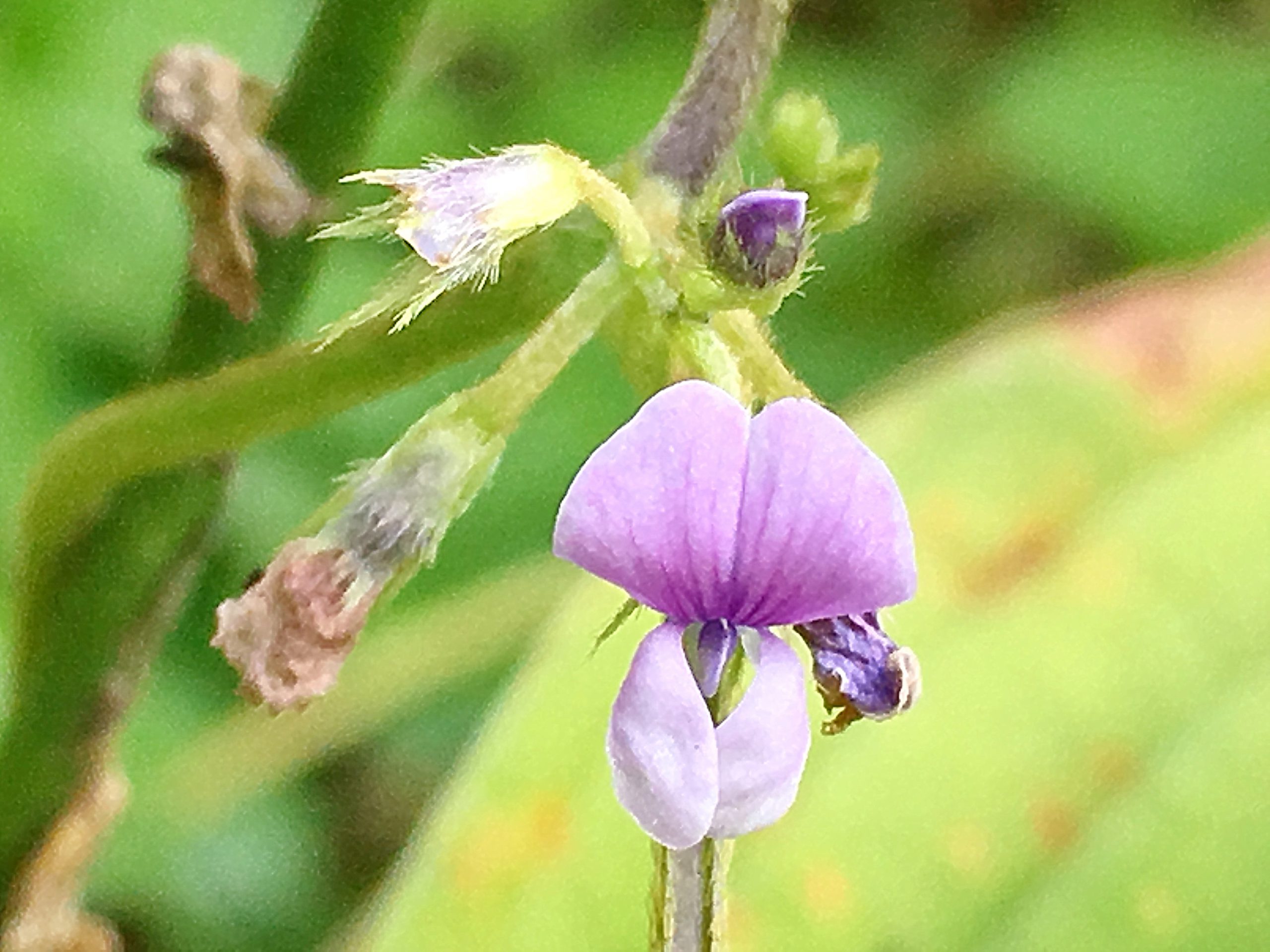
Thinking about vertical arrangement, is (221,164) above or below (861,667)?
above

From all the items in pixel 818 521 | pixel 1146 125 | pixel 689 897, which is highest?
pixel 818 521

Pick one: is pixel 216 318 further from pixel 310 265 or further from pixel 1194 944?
pixel 1194 944

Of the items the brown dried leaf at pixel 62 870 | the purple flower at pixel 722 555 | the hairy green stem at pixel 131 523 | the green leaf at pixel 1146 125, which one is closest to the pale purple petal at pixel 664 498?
the purple flower at pixel 722 555

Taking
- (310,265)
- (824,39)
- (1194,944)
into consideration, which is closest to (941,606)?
(1194,944)

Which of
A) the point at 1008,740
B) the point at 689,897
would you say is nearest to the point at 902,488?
the point at 1008,740

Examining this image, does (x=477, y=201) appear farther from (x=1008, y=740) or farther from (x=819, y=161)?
(x=1008, y=740)

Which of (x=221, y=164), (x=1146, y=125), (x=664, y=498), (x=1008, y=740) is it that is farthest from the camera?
(x=1146, y=125)

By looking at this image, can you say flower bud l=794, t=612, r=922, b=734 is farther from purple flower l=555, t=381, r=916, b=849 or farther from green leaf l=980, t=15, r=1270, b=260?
green leaf l=980, t=15, r=1270, b=260
